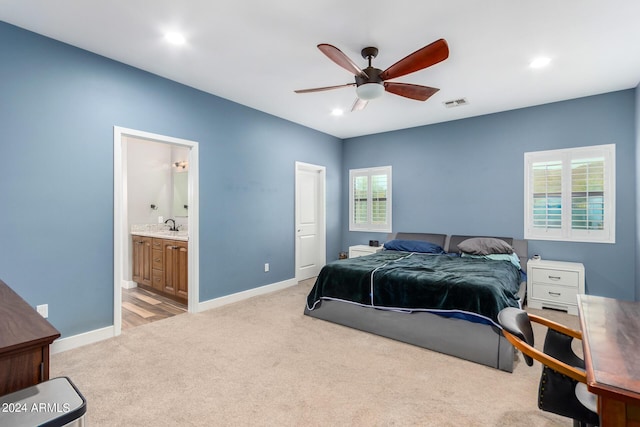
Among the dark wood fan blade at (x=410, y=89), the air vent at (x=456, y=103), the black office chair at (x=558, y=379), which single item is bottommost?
the black office chair at (x=558, y=379)

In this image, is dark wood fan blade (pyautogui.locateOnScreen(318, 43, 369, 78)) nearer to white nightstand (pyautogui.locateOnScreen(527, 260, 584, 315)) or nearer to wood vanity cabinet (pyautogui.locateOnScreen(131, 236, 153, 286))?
white nightstand (pyautogui.locateOnScreen(527, 260, 584, 315))

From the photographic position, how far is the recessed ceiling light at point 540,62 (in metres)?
3.10

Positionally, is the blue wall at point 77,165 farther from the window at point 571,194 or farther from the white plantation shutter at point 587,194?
the white plantation shutter at point 587,194

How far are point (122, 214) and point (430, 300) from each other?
335cm

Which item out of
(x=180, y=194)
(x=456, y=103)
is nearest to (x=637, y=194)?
(x=456, y=103)

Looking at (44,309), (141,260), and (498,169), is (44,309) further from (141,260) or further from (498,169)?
(498,169)

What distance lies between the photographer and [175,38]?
2.77 m

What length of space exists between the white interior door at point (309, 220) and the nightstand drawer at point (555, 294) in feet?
11.0

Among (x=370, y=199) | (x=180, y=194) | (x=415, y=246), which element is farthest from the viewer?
(x=370, y=199)

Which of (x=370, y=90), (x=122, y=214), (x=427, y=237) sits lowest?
(x=427, y=237)

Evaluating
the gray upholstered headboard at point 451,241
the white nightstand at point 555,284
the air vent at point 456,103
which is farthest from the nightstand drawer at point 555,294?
the air vent at point 456,103

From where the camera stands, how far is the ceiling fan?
2316 mm

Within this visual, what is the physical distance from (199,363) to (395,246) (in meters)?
3.35

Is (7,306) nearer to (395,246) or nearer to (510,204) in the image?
(395,246)
